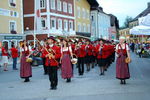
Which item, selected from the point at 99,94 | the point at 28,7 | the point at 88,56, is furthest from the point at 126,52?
the point at 28,7

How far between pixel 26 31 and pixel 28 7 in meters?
3.73

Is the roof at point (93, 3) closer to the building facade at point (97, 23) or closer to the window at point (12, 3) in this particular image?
the building facade at point (97, 23)

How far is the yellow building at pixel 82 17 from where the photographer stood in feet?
195

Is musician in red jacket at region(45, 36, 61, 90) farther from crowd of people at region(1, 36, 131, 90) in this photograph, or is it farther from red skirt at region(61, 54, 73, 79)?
Answer: red skirt at region(61, 54, 73, 79)

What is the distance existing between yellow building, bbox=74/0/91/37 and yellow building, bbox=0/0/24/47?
53.8 ft

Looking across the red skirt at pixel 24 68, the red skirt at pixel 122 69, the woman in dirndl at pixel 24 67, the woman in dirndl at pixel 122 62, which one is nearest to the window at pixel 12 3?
the woman in dirndl at pixel 24 67

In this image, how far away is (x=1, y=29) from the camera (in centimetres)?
4016

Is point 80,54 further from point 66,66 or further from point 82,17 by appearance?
point 82,17

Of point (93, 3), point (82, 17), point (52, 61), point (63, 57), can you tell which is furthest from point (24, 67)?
point (93, 3)

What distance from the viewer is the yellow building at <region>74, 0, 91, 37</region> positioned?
59.3 metres

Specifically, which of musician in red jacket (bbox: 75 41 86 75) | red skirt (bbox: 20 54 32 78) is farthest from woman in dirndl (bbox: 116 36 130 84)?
musician in red jacket (bbox: 75 41 86 75)

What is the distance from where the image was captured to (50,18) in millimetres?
48312

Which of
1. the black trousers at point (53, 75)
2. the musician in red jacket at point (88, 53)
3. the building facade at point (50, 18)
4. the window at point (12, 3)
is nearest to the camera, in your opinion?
the black trousers at point (53, 75)

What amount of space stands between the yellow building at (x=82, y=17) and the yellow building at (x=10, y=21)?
53.8ft
